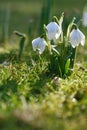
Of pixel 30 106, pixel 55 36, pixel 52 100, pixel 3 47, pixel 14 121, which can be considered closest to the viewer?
pixel 14 121

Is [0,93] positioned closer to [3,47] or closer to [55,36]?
[55,36]

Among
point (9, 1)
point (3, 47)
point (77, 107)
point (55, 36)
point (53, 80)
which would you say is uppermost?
point (9, 1)

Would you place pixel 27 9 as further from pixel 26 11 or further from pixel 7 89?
pixel 7 89

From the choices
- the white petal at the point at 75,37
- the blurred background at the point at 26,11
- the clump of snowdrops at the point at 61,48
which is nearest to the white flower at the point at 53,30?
the clump of snowdrops at the point at 61,48

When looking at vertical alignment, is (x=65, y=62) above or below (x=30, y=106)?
above

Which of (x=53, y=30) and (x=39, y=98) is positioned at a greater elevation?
(x=53, y=30)

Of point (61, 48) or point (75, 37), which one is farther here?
point (61, 48)

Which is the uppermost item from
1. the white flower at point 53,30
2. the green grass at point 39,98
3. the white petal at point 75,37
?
the white flower at point 53,30

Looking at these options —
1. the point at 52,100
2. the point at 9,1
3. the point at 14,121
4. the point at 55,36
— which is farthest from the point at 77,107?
the point at 9,1

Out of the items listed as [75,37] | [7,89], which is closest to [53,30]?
[75,37]

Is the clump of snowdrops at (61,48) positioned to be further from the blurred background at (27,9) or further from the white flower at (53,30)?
the blurred background at (27,9)

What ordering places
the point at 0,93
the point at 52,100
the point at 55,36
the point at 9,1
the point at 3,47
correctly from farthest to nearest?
1. the point at 9,1
2. the point at 3,47
3. the point at 55,36
4. the point at 0,93
5. the point at 52,100
